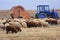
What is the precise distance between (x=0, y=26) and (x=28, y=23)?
3.67 m

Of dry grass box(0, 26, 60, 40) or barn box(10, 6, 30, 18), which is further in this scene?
barn box(10, 6, 30, 18)

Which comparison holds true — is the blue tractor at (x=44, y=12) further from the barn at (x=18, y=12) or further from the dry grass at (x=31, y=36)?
the dry grass at (x=31, y=36)

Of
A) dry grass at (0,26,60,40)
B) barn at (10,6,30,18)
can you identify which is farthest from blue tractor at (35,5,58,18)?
dry grass at (0,26,60,40)

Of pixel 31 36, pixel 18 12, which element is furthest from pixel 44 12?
pixel 31 36

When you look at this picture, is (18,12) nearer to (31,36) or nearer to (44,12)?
(44,12)

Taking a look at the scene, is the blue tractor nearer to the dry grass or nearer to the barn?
the barn

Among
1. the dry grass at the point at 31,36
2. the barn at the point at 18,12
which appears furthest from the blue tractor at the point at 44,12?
the dry grass at the point at 31,36

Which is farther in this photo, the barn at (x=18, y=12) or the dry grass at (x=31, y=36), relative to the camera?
the barn at (x=18, y=12)

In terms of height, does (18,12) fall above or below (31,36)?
below

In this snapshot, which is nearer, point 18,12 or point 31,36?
point 31,36

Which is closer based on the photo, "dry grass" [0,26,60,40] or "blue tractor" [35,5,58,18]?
"dry grass" [0,26,60,40]

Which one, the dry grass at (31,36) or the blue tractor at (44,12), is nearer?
the dry grass at (31,36)

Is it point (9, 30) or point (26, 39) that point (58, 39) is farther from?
point (9, 30)

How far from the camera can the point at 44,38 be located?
14.5 m
